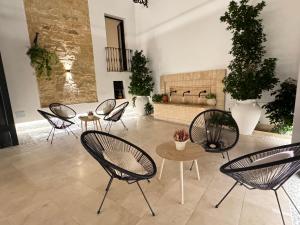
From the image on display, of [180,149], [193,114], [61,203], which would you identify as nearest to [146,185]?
[180,149]

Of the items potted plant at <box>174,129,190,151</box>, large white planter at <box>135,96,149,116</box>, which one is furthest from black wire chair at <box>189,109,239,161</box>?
large white planter at <box>135,96,149,116</box>

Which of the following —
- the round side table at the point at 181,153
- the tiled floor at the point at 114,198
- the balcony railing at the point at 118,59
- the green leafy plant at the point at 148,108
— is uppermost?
the balcony railing at the point at 118,59

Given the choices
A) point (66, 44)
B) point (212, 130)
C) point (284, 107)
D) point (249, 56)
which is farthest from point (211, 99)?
point (66, 44)

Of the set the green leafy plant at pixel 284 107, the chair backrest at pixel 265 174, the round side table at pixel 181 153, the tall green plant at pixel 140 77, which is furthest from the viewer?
the tall green plant at pixel 140 77

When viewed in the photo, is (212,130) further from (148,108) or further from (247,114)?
(148,108)

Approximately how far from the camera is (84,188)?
6.97 ft

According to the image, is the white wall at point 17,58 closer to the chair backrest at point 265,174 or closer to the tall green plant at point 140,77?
the tall green plant at point 140,77

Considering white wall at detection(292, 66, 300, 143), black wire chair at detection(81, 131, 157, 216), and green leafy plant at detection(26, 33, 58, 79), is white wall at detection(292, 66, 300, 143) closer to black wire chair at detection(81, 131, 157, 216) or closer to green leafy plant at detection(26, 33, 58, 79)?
black wire chair at detection(81, 131, 157, 216)

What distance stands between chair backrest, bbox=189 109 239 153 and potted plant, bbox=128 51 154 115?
3.81 metres

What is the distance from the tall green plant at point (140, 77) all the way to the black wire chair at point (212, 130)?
3.81 m

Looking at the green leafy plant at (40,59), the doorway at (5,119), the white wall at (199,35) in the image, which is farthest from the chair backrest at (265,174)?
the green leafy plant at (40,59)

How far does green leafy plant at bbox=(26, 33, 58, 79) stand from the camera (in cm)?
457

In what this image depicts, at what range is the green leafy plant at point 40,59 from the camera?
4.57m

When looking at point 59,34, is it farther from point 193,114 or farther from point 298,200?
point 298,200
